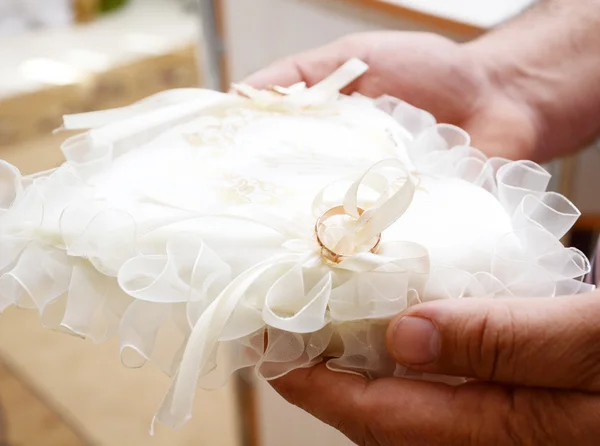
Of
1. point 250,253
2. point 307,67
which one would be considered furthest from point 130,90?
point 250,253

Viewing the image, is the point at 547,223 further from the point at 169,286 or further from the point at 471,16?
the point at 471,16

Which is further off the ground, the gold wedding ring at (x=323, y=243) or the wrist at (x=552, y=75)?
the gold wedding ring at (x=323, y=243)

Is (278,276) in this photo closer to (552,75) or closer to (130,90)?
(552,75)

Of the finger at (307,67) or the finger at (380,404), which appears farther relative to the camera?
the finger at (307,67)

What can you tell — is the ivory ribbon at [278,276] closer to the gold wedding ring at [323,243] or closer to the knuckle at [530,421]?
the gold wedding ring at [323,243]

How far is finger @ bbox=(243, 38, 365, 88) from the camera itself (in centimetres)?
66

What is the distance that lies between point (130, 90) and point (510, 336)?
1687mm

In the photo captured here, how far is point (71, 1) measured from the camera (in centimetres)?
204

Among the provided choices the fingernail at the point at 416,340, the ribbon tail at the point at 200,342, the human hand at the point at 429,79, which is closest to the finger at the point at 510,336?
the fingernail at the point at 416,340

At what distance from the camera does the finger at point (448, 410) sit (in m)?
0.42

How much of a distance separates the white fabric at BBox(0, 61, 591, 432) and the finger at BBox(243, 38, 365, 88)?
176mm

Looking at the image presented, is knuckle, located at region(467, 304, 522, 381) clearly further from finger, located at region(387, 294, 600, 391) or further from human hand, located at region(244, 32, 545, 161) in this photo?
human hand, located at region(244, 32, 545, 161)

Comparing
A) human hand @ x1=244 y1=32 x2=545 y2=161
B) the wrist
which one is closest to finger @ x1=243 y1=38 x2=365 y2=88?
human hand @ x1=244 y1=32 x2=545 y2=161

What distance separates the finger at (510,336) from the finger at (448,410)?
0.02 metres
